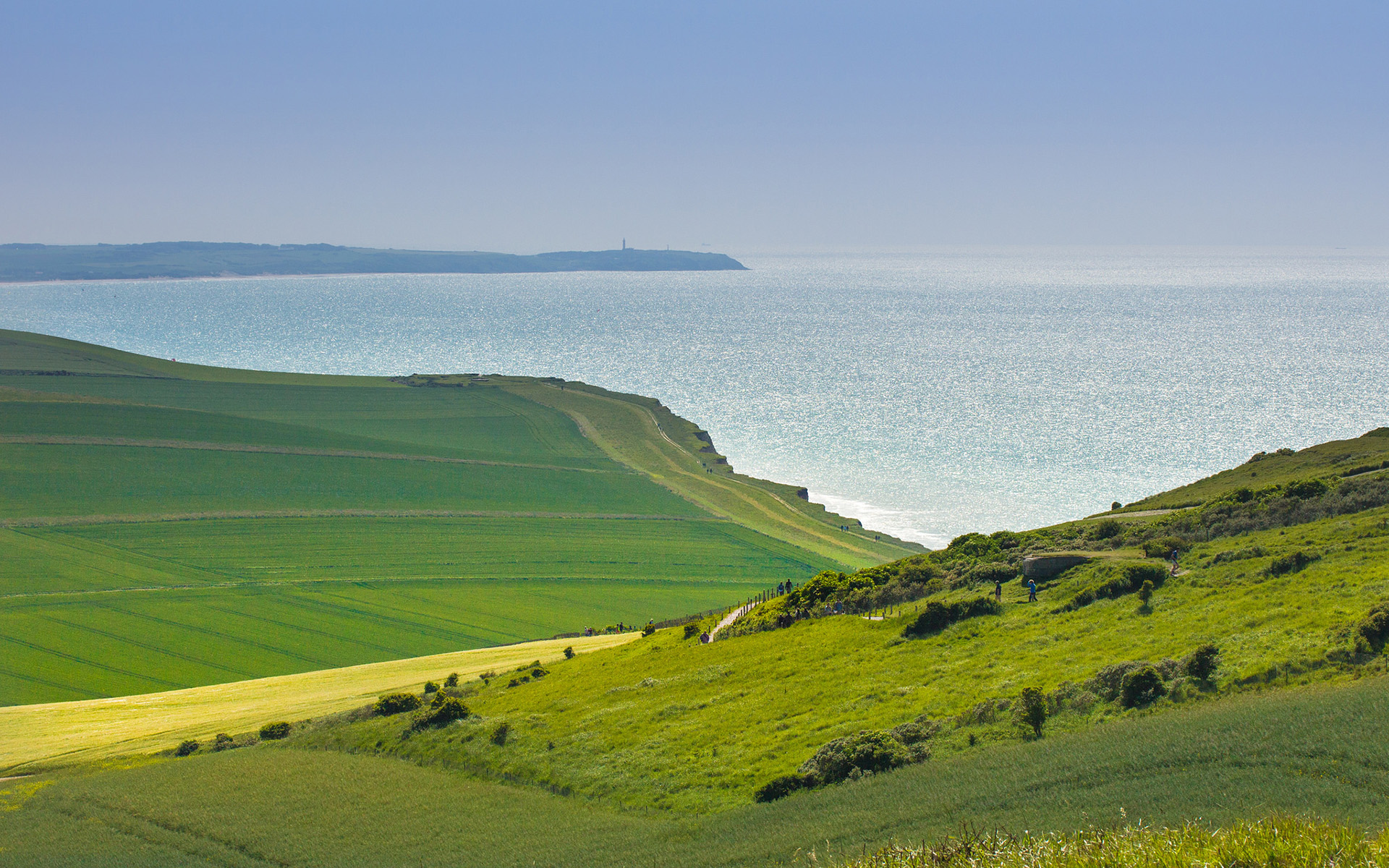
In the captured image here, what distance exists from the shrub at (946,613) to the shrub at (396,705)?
25.9 meters

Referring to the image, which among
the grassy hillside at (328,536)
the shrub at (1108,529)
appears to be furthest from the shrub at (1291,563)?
the grassy hillside at (328,536)

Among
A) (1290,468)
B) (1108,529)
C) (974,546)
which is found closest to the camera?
(1108,529)

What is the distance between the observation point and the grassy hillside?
7331cm

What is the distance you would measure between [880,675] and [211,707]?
1632 inches

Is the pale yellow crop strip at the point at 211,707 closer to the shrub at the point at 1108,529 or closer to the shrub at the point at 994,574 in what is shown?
the shrub at the point at 994,574

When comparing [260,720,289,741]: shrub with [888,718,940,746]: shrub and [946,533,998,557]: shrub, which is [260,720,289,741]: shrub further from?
[946,533,998,557]: shrub

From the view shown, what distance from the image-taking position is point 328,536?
98.2 meters

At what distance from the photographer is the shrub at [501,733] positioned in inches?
1689

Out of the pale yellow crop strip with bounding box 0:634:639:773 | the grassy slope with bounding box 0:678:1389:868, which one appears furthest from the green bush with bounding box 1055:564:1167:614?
the pale yellow crop strip with bounding box 0:634:639:773

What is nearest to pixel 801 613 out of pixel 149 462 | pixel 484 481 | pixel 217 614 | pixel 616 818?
pixel 616 818

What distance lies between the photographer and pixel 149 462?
114750 mm

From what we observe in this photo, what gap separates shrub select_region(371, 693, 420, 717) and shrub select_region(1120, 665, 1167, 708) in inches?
1385

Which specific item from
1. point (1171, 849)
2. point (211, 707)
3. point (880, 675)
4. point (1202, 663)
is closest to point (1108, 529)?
point (880, 675)

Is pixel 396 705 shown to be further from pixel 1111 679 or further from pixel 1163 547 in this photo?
pixel 1163 547
